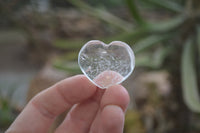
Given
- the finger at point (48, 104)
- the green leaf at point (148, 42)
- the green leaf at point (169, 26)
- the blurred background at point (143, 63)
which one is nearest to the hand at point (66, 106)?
the finger at point (48, 104)

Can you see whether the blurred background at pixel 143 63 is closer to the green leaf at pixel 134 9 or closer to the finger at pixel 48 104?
the green leaf at pixel 134 9

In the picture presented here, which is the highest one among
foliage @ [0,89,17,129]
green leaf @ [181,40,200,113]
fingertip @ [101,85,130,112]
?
fingertip @ [101,85,130,112]

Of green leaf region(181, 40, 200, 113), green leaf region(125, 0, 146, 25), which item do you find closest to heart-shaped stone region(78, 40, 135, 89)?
green leaf region(181, 40, 200, 113)

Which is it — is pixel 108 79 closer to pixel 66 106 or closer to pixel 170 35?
pixel 66 106

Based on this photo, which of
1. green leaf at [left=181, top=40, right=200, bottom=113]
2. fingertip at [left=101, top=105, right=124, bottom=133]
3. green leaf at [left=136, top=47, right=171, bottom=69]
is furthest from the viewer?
green leaf at [left=136, top=47, right=171, bottom=69]

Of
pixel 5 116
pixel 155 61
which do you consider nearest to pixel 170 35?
pixel 155 61

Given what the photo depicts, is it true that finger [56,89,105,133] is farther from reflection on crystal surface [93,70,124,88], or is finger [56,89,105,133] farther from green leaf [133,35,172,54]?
green leaf [133,35,172,54]
